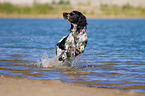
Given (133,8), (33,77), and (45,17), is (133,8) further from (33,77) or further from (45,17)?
(33,77)

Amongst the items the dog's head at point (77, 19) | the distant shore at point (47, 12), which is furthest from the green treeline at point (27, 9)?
the dog's head at point (77, 19)

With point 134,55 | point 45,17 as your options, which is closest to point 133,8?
point 45,17

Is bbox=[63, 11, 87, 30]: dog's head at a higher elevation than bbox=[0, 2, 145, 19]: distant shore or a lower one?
higher

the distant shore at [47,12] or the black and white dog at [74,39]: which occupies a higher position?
the black and white dog at [74,39]

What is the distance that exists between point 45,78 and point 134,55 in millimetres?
6959

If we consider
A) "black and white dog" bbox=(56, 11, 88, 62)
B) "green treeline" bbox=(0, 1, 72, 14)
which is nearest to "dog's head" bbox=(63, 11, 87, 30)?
"black and white dog" bbox=(56, 11, 88, 62)

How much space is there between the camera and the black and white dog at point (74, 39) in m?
10.9

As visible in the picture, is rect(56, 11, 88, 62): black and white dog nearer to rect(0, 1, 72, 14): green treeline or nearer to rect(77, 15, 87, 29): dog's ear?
rect(77, 15, 87, 29): dog's ear

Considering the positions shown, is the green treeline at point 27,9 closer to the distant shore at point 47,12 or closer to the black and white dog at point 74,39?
the distant shore at point 47,12

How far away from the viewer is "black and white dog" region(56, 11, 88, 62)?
1093cm

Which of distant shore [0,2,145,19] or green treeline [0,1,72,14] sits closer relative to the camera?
green treeline [0,1,72,14]

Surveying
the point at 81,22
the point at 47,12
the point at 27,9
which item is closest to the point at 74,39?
the point at 81,22

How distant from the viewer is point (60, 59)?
11586 millimetres

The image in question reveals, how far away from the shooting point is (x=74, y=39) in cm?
1109
